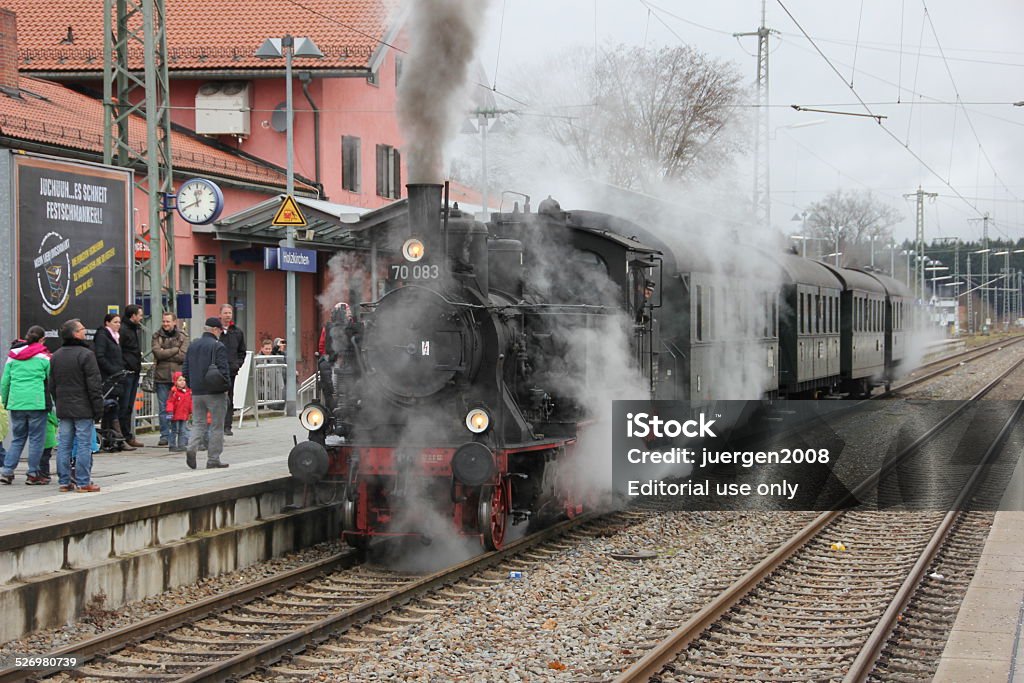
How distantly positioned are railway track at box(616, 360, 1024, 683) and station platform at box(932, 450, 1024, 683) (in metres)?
0.47

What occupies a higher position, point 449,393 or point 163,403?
point 449,393

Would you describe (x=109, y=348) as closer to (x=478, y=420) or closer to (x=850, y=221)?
(x=478, y=420)

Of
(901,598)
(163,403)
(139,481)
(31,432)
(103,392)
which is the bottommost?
(901,598)

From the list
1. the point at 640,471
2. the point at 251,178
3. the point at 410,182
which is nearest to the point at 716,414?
the point at 640,471

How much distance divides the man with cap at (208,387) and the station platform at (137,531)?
23 cm

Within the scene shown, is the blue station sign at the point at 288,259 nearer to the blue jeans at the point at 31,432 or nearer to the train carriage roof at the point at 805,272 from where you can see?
the blue jeans at the point at 31,432

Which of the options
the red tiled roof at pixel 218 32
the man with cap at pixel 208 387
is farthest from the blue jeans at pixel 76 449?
the red tiled roof at pixel 218 32

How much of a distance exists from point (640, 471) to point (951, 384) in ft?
79.0

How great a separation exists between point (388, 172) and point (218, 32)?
6369 mm

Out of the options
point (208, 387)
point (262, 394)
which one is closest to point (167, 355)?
point (208, 387)

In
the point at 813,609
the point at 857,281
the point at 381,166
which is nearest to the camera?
the point at 813,609

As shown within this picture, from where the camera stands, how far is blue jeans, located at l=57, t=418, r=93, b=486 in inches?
406

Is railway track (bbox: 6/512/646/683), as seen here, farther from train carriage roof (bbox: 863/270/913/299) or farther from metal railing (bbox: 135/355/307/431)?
train carriage roof (bbox: 863/270/913/299)

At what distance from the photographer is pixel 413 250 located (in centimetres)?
968
